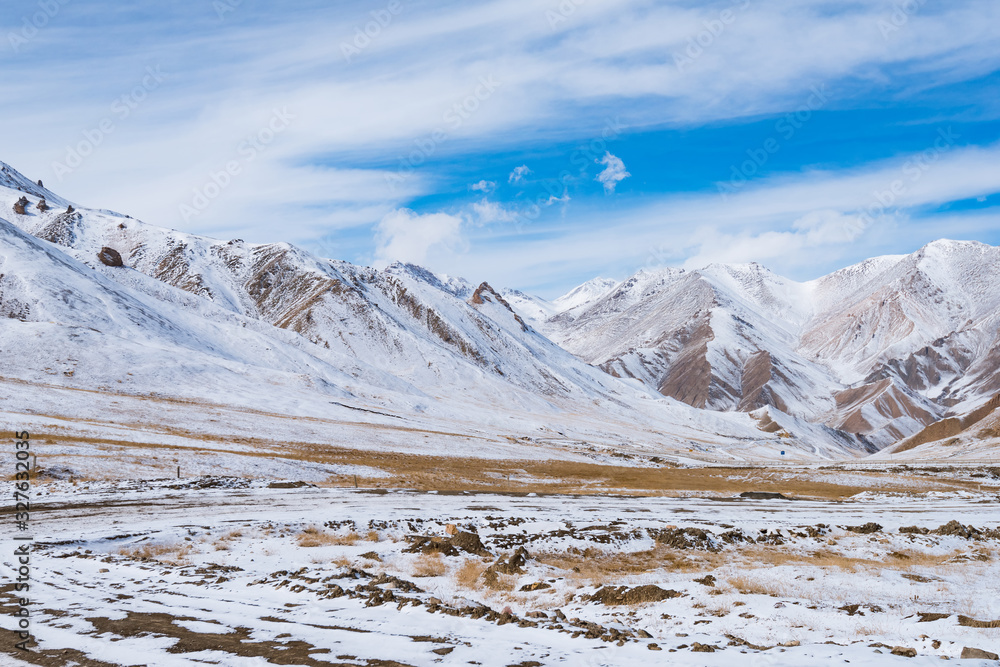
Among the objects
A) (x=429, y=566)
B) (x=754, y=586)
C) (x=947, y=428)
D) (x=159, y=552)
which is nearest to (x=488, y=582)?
(x=429, y=566)

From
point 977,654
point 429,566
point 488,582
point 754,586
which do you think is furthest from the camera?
point 429,566

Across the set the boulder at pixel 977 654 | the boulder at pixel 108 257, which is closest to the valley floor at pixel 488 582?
the boulder at pixel 977 654

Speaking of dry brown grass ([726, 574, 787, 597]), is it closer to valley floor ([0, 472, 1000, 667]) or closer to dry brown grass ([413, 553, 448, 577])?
valley floor ([0, 472, 1000, 667])

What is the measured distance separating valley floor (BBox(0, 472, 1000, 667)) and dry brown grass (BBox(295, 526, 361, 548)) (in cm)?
14

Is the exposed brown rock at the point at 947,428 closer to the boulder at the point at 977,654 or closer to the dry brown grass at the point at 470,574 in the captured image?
the dry brown grass at the point at 470,574

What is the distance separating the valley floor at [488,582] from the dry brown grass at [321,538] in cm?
14

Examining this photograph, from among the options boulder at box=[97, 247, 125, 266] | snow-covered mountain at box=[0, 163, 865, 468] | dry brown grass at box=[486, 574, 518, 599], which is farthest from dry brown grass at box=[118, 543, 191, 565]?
boulder at box=[97, 247, 125, 266]

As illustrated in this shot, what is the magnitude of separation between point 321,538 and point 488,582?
8785mm

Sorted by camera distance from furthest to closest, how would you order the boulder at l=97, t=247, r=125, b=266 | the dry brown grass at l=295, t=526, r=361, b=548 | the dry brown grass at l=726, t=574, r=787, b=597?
1. the boulder at l=97, t=247, r=125, b=266
2. the dry brown grass at l=295, t=526, r=361, b=548
3. the dry brown grass at l=726, t=574, r=787, b=597

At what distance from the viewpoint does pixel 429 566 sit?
21.1 m

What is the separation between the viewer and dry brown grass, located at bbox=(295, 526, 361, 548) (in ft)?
78.9

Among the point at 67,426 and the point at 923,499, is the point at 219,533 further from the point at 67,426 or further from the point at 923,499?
the point at 923,499

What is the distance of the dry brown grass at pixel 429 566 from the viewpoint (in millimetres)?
20422

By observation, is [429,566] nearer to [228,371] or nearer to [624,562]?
[624,562]
